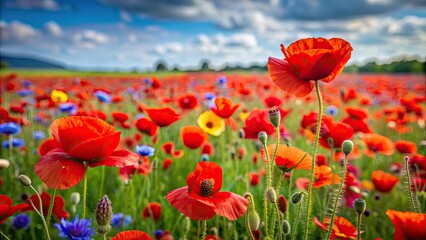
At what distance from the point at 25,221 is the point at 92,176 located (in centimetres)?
87

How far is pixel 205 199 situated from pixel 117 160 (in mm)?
267

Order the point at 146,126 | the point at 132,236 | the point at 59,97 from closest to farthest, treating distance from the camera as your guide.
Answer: the point at 132,236
the point at 146,126
the point at 59,97

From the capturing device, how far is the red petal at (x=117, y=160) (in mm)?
995

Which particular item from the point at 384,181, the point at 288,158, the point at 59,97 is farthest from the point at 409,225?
the point at 59,97

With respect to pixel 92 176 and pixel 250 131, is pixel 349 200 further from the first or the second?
pixel 92 176

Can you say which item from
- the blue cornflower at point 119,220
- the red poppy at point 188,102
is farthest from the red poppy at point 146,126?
the red poppy at point 188,102

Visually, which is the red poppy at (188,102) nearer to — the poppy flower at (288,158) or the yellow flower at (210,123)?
the yellow flower at (210,123)

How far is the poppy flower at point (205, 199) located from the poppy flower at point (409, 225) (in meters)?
0.40

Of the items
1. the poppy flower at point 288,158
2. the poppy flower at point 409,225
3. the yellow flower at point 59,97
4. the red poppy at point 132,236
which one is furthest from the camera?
the yellow flower at point 59,97

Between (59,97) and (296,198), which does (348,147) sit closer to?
(296,198)

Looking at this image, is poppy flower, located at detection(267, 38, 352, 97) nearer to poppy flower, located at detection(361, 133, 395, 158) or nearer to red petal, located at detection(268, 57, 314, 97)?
red petal, located at detection(268, 57, 314, 97)

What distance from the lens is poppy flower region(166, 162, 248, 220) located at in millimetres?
995

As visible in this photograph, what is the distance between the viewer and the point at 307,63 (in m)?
1.03

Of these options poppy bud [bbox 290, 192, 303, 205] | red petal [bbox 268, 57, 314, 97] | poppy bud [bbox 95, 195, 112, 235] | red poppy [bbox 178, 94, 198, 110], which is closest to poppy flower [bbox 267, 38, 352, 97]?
red petal [bbox 268, 57, 314, 97]
